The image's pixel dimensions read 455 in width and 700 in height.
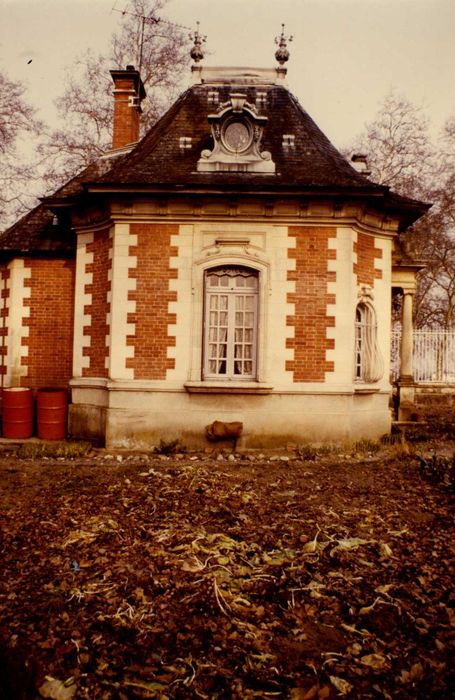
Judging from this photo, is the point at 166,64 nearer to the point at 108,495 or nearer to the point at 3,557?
the point at 108,495

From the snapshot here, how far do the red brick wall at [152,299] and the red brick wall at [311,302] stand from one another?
7.52 feet

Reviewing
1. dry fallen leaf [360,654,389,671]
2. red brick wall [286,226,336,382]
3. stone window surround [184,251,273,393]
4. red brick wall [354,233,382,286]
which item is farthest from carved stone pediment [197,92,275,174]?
dry fallen leaf [360,654,389,671]

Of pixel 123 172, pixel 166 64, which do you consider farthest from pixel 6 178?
pixel 123 172

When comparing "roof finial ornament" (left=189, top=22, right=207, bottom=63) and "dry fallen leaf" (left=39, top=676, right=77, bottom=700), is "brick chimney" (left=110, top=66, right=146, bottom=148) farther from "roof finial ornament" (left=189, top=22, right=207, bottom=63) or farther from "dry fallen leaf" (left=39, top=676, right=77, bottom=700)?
"dry fallen leaf" (left=39, top=676, right=77, bottom=700)

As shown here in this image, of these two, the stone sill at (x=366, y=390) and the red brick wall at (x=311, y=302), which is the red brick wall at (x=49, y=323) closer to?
the red brick wall at (x=311, y=302)

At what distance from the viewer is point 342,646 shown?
3387mm

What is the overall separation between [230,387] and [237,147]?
4.67 meters

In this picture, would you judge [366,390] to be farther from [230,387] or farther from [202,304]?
[202,304]

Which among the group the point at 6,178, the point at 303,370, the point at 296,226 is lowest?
the point at 303,370

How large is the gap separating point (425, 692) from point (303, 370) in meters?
6.96

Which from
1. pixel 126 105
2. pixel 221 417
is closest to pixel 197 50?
pixel 126 105

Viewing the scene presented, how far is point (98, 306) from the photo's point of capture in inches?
410

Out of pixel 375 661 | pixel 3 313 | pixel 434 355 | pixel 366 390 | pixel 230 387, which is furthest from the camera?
pixel 434 355

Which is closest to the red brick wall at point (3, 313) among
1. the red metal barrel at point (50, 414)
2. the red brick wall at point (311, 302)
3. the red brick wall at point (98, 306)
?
the red metal barrel at point (50, 414)
